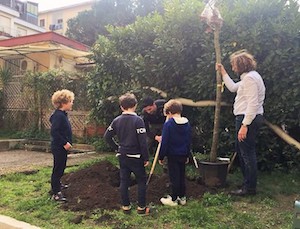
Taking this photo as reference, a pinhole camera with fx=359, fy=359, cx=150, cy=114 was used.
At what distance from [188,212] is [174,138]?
96 cm

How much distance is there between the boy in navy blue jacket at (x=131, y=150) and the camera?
167 inches

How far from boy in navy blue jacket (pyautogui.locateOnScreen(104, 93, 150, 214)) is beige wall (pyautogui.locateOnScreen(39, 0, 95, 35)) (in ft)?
145

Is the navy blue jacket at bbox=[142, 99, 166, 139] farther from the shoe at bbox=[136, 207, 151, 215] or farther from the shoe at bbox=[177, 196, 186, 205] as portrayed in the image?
the shoe at bbox=[136, 207, 151, 215]

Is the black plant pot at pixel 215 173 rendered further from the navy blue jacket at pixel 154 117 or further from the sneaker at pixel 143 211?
the sneaker at pixel 143 211

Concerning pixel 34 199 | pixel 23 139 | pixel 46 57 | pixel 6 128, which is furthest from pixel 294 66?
pixel 46 57

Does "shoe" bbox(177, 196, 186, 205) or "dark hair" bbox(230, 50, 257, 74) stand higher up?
"dark hair" bbox(230, 50, 257, 74)

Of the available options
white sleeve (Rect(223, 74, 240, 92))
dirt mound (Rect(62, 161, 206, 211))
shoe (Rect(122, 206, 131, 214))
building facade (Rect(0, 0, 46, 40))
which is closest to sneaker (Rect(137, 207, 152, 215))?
shoe (Rect(122, 206, 131, 214))

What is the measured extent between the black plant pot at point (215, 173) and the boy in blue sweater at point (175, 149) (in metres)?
0.65

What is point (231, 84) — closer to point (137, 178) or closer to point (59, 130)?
point (137, 178)

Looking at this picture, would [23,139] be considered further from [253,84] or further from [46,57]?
[253,84]

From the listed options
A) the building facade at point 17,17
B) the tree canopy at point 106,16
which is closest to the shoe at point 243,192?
the tree canopy at point 106,16

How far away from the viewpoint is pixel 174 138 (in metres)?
4.63

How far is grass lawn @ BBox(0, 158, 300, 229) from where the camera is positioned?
3926 mm

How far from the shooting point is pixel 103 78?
28.1 ft
